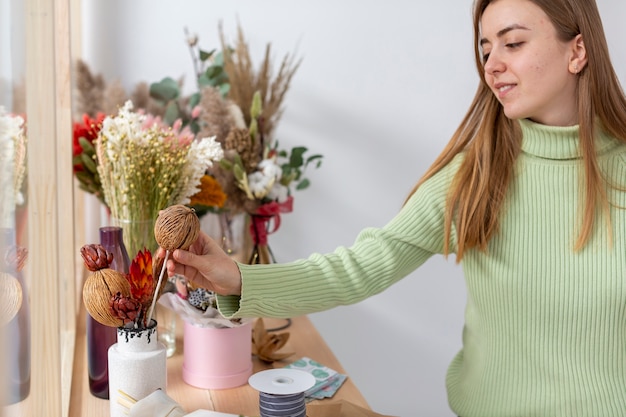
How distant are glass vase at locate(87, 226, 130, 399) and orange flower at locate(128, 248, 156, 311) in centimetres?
24

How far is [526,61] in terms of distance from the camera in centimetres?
142

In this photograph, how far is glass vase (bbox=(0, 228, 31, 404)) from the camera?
80 centimetres

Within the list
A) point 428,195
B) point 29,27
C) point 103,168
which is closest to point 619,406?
point 428,195

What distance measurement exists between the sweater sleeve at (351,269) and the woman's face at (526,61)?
0.70 feet

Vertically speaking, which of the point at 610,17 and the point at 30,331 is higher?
the point at 610,17

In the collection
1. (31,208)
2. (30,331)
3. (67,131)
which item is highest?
(67,131)

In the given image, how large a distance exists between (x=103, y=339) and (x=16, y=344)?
0.52m

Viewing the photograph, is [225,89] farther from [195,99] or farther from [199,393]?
[199,393]

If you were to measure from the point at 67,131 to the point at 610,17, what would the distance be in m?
1.64

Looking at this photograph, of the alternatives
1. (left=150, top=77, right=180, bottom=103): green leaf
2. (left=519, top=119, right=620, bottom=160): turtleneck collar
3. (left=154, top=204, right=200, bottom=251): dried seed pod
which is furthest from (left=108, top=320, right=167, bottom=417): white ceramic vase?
(left=150, top=77, right=180, bottom=103): green leaf

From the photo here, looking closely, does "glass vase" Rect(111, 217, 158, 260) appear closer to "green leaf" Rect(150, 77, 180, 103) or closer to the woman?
the woman

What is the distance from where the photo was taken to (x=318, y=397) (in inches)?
57.7

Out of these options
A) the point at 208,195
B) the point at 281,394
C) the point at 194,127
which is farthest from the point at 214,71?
the point at 281,394

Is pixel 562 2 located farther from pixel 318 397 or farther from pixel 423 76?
pixel 423 76
